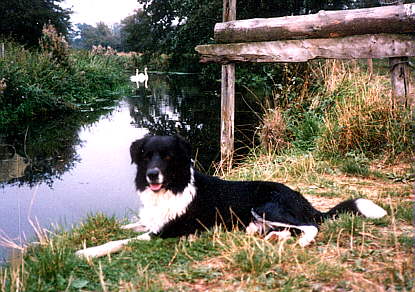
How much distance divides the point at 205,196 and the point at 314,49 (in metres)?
4.09

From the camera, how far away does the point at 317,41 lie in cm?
745

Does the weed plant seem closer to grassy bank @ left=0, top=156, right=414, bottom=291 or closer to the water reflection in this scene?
the water reflection

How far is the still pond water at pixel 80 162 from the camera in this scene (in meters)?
6.42

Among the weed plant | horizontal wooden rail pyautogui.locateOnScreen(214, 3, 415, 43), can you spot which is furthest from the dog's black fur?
horizontal wooden rail pyautogui.locateOnScreen(214, 3, 415, 43)

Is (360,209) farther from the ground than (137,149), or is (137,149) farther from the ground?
(137,149)

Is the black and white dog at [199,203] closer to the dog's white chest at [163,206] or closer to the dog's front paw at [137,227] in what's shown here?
the dog's white chest at [163,206]

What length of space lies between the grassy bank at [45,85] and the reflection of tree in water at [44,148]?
75 centimetres

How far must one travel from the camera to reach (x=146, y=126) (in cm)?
1409

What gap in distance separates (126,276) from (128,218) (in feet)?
7.95

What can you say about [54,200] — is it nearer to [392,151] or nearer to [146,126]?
[392,151]

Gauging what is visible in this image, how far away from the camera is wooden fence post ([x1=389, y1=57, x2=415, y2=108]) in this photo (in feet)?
23.0

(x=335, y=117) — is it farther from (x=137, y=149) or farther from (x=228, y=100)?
(x=137, y=149)

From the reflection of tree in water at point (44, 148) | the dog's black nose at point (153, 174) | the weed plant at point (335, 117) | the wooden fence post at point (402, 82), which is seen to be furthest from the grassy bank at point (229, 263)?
the reflection of tree in water at point (44, 148)

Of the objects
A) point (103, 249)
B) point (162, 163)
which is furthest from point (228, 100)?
point (103, 249)
